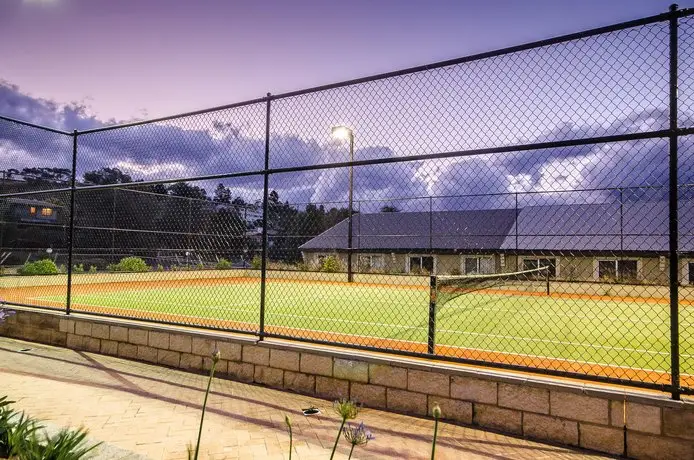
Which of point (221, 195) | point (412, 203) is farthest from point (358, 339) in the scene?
point (221, 195)

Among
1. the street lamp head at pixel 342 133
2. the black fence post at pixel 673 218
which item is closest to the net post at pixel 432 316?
the street lamp head at pixel 342 133

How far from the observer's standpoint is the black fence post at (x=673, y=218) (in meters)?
3.40

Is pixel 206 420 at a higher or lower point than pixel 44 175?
lower

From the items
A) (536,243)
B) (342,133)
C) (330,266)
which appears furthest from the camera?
(330,266)

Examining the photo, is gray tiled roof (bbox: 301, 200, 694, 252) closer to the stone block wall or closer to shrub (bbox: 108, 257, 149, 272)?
the stone block wall

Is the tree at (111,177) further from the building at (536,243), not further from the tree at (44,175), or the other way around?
the building at (536,243)

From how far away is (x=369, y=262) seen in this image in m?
21.8

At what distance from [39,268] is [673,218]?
18374 mm

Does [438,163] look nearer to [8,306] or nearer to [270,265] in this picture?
[8,306]

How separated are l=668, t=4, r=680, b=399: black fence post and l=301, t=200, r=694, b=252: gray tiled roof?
8.56 m

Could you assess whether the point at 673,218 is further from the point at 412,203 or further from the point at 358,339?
the point at 412,203

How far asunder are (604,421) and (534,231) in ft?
68.5

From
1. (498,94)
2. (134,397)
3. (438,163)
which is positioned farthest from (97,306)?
(498,94)

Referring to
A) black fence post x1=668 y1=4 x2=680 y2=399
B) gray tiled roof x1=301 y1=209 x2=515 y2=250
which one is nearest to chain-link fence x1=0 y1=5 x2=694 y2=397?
black fence post x1=668 y1=4 x2=680 y2=399
